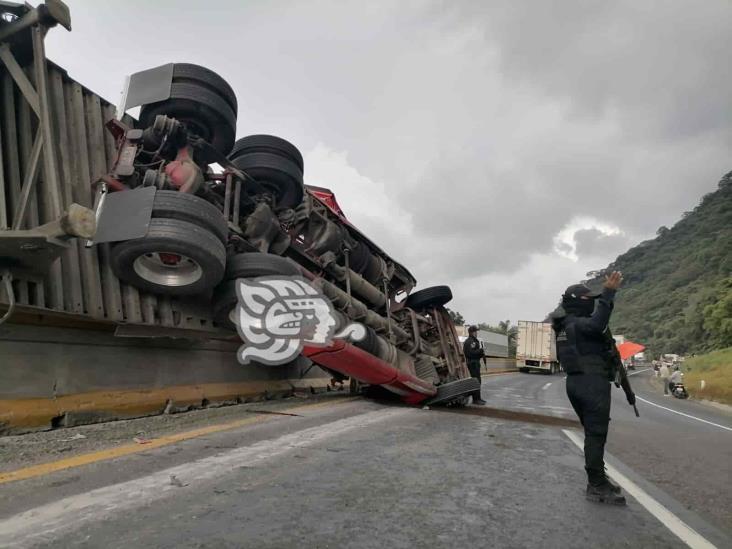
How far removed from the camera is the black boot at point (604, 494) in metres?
3.04

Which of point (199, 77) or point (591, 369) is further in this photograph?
point (199, 77)

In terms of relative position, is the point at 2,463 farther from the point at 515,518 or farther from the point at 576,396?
the point at 576,396

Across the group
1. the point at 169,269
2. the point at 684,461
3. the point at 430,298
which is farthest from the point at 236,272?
the point at 684,461

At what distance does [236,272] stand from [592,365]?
3576 millimetres

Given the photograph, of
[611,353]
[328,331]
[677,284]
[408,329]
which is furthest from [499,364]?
[677,284]

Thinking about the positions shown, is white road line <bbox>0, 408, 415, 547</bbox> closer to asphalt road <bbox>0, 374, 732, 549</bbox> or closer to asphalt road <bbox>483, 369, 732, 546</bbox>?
asphalt road <bbox>0, 374, 732, 549</bbox>

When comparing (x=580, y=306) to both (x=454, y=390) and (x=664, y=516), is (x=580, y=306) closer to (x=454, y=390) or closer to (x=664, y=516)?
(x=664, y=516)

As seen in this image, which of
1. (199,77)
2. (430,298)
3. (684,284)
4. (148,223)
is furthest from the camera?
(684,284)

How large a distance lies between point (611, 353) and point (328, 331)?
349 centimetres

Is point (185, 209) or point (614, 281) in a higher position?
point (185, 209)

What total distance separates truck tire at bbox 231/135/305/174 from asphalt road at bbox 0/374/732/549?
3.53 metres

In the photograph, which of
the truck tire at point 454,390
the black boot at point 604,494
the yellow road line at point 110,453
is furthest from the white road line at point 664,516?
the truck tire at point 454,390

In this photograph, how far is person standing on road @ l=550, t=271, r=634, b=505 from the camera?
3143 millimetres

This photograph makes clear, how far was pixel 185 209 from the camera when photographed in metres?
4.40
